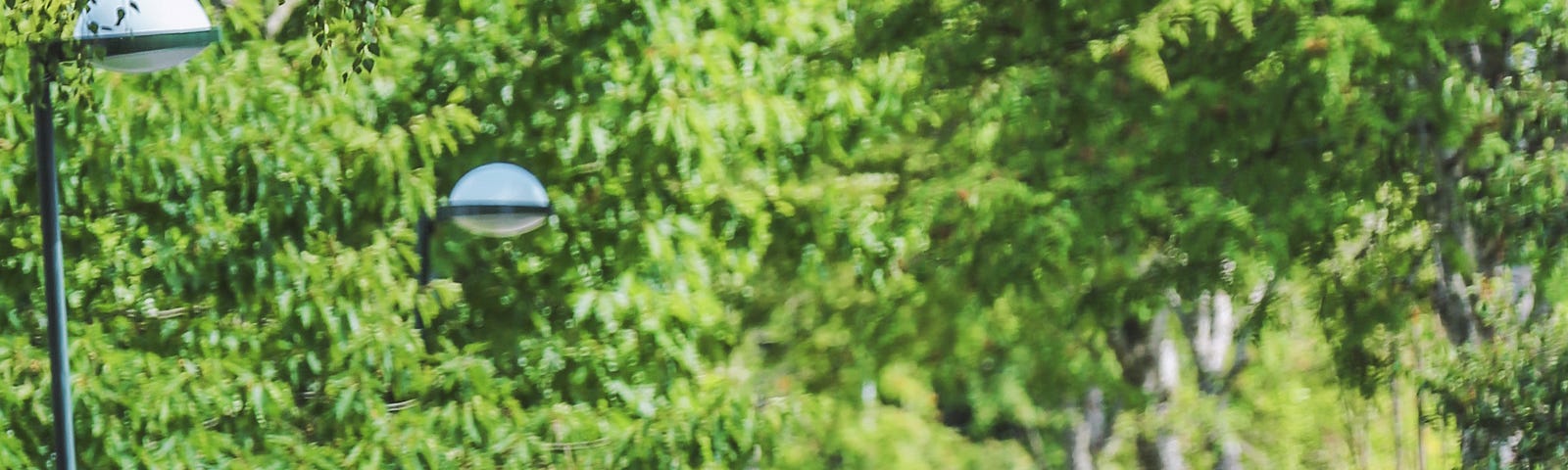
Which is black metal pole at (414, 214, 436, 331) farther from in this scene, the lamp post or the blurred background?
the lamp post

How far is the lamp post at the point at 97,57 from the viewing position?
5598 mm

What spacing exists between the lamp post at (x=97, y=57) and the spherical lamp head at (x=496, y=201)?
6.00 ft

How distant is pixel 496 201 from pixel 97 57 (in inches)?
89.8

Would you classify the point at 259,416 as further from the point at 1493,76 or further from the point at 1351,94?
the point at 1493,76

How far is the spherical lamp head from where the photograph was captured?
7.61 metres

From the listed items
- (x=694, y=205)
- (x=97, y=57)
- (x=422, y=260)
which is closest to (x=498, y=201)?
(x=422, y=260)

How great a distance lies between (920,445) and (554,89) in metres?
11.6

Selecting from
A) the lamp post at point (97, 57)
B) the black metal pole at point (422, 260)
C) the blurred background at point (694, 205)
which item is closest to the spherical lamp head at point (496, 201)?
the blurred background at point (694, 205)

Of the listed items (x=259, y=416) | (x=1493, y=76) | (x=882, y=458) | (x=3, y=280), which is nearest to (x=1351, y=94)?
(x=1493, y=76)

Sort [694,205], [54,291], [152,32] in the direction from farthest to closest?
[694,205]
[54,291]
[152,32]

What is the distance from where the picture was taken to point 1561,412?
6.75 metres

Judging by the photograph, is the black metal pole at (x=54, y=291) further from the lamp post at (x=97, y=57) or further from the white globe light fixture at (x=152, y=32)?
the white globe light fixture at (x=152, y=32)

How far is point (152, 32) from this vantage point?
578cm

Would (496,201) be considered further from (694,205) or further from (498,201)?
(694,205)
